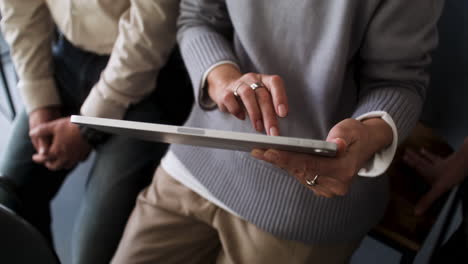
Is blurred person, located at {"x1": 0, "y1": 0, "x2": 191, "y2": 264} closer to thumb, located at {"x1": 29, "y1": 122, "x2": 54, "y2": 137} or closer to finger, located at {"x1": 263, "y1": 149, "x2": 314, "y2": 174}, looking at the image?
thumb, located at {"x1": 29, "y1": 122, "x2": 54, "y2": 137}

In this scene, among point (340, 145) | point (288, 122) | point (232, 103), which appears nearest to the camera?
point (340, 145)

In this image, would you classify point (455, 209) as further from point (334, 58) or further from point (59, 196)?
point (59, 196)

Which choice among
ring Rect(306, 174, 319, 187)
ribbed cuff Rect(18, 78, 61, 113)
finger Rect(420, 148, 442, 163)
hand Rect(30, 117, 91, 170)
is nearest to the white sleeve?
ring Rect(306, 174, 319, 187)

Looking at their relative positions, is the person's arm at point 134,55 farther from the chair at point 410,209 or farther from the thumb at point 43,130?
the chair at point 410,209

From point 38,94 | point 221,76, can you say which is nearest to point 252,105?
point 221,76

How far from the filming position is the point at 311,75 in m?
0.62

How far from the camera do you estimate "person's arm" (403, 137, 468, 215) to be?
773 millimetres

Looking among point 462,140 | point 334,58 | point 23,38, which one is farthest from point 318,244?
point 23,38

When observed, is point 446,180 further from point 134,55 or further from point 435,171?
point 134,55

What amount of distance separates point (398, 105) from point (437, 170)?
0.36 m

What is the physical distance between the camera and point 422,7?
0.54 m

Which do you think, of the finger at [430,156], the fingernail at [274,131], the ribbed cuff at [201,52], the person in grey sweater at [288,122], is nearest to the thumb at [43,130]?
the person in grey sweater at [288,122]

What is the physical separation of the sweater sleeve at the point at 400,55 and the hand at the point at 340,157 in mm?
61

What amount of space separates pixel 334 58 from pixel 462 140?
473 mm
